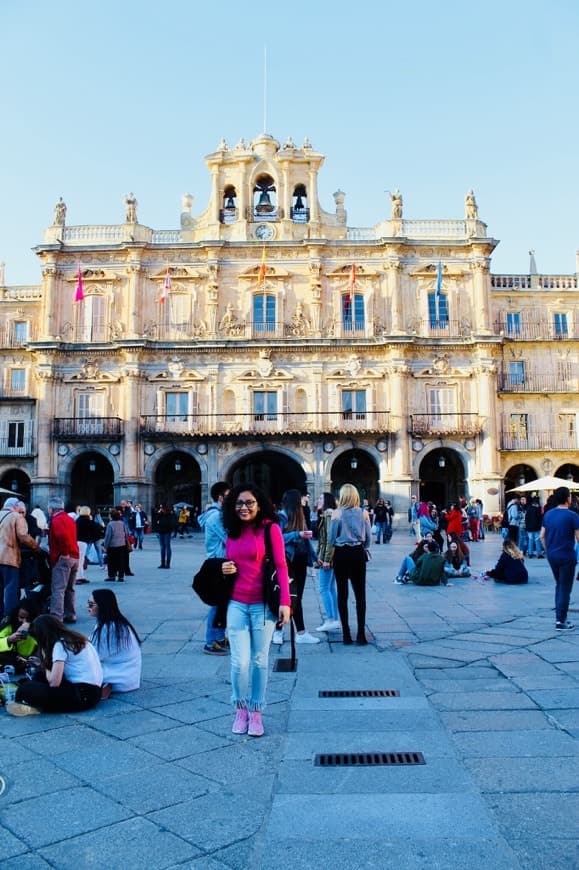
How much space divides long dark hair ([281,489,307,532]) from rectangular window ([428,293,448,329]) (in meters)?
29.4

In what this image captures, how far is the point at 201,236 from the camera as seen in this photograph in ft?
124

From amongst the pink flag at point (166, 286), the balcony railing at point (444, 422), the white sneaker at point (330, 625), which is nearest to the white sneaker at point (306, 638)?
the white sneaker at point (330, 625)

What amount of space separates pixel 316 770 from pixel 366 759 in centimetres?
39

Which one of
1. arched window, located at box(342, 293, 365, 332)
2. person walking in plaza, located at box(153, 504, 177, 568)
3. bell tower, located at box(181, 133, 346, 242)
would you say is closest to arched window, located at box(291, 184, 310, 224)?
bell tower, located at box(181, 133, 346, 242)

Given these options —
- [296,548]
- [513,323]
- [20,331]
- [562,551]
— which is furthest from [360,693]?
[20,331]

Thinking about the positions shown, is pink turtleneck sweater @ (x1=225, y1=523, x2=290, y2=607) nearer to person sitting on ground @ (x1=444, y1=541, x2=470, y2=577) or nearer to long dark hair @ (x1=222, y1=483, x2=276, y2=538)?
long dark hair @ (x1=222, y1=483, x2=276, y2=538)

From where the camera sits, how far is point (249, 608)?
5410 millimetres

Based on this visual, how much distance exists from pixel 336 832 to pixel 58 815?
1516 millimetres

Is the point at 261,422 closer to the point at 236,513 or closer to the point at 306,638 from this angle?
the point at 306,638

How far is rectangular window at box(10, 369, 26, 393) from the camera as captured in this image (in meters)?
38.3

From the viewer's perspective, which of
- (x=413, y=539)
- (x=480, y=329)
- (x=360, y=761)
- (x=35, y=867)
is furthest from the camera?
(x=480, y=329)

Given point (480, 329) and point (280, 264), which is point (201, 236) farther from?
point (480, 329)

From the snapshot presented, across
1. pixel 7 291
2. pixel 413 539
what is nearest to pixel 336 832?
pixel 413 539

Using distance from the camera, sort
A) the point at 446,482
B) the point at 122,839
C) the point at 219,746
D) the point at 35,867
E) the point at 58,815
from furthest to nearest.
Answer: the point at 446,482 < the point at 219,746 < the point at 58,815 < the point at 122,839 < the point at 35,867
